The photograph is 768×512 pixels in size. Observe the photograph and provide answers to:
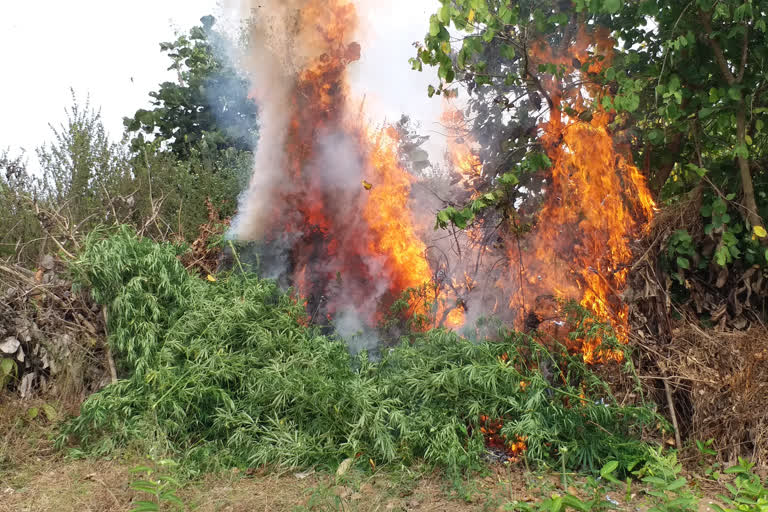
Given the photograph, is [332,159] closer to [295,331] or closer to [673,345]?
[295,331]

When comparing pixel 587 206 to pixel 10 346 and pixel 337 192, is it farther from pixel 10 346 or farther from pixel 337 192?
pixel 10 346

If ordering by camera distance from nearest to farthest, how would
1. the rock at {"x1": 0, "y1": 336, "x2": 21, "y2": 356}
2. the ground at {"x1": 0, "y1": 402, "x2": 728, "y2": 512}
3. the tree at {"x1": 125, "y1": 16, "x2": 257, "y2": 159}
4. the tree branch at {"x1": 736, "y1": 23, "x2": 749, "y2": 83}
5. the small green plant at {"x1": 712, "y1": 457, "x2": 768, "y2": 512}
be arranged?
the small green plant at {"x1": 712, "y1": 457, "x2": 768, "y2": 512} → the ground at {"x1": 0, "y1": 402, "x2": 728, "y2": 512} → the tree branch at {"x1": 736, "y1": 23, "x2": 749, "y2": 83} → the rock at {"x1": 0, "y1": 336, "x2": 21, "y2": 356} → the tree at {"x1": 125, "y1": 16, "x2": 257, "y2": 159}

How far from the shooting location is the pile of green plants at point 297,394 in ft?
16.1

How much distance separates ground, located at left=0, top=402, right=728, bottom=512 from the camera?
14.0 feet

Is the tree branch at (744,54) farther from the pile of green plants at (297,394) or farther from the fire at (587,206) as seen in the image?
the pile of green plants at (297,394)

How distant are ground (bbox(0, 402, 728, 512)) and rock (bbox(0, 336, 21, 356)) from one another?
4.17ft

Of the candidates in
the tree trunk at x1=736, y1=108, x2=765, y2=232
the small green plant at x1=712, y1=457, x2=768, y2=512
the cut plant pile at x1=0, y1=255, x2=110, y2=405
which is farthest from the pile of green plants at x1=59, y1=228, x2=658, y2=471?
the tree trunk at x1=736, y1=108, x2=765, y2=232

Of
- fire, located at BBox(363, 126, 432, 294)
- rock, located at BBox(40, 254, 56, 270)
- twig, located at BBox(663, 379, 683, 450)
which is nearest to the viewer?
twig, located at BBox(663, 379, 683, 450)

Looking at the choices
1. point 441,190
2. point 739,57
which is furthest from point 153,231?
point 739,57

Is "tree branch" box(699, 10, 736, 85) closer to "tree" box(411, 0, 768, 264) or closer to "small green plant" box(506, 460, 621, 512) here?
"tree" box(411, 0, 768, 264)

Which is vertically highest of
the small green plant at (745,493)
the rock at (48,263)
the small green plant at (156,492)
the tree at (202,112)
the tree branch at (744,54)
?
the tree at (202,112)

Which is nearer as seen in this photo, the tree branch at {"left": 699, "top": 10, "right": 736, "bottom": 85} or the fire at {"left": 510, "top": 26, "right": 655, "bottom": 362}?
the tree branch at {"left": 699, "top": 10, "right": 736, "bottom": 85}

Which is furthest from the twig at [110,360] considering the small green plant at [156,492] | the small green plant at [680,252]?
the small green plant at [680,252]

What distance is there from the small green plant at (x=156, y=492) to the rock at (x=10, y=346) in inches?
92.9
